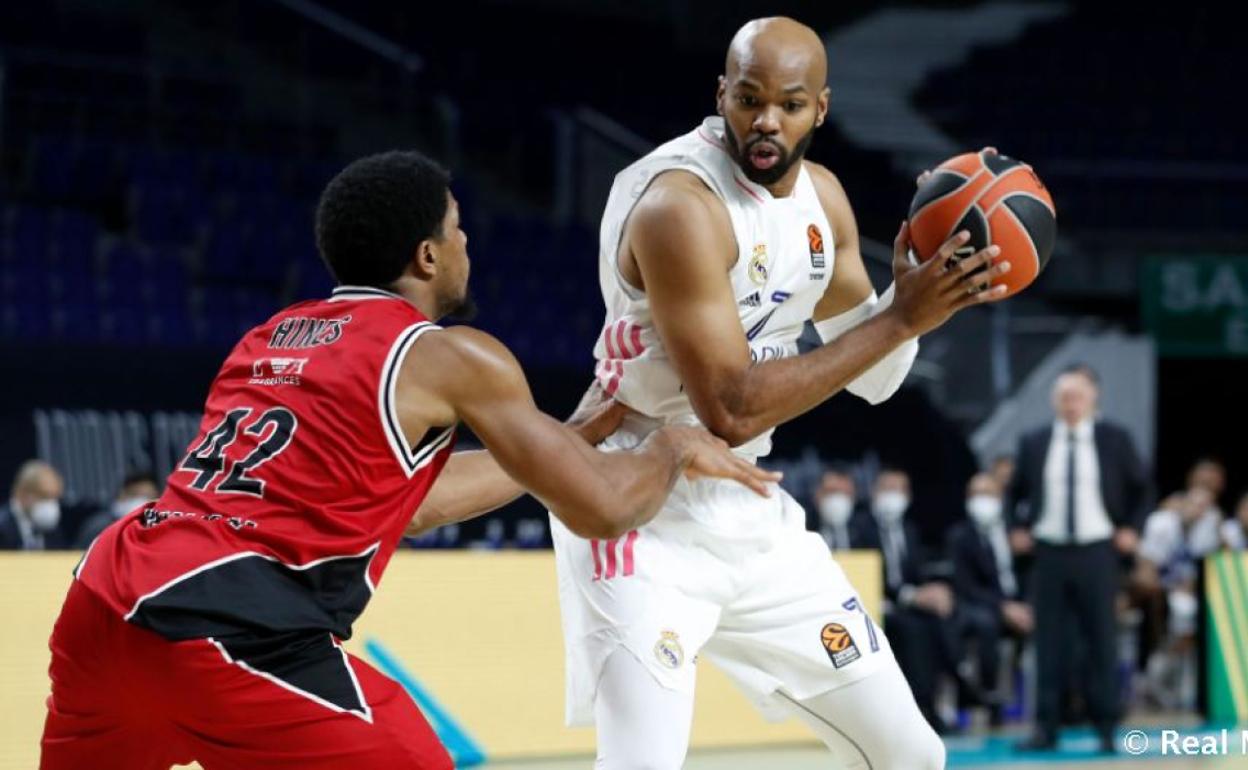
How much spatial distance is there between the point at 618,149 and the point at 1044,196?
12.9 m

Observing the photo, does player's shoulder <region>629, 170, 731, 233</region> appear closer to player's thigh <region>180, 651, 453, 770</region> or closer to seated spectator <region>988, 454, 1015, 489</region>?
player's thigh <region>180, 651, 453, 770</region>

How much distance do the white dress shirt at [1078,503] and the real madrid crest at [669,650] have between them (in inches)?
243

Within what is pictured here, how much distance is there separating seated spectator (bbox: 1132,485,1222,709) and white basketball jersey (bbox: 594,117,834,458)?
8.81m

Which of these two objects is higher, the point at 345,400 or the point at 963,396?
the point at 345,400

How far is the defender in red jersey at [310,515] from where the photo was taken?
321cm

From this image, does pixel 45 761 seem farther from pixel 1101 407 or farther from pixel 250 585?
pixel 1101 407

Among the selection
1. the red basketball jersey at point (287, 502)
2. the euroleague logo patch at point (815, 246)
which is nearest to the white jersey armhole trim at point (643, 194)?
the euroleague logo patch at point (815, 246)

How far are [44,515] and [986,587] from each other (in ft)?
18.8

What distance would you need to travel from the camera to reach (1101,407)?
16359mm

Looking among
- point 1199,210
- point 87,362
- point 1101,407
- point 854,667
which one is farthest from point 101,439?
point 1199,210

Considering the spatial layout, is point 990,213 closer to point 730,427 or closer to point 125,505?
point 730,427

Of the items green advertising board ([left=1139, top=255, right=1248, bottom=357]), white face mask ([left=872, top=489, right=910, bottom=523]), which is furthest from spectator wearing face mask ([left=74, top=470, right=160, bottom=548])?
green advertising board ([left=1139, top=255, right=1248, bottom=357])

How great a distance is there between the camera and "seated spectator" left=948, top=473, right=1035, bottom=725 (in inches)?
Answer: 442

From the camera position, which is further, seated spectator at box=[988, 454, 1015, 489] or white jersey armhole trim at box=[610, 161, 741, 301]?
seated spectator at box=[988, 454, 1015, 489]
